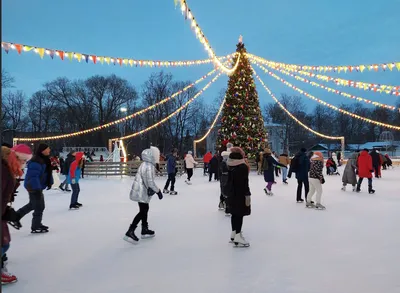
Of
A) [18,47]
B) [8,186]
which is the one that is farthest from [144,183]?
[18,47]

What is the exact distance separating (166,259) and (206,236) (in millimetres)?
1363

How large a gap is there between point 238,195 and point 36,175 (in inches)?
132

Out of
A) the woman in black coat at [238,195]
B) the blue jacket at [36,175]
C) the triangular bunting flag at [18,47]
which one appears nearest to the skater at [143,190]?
the woman in black coat at [238,195]

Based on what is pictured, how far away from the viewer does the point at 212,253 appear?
4949mm

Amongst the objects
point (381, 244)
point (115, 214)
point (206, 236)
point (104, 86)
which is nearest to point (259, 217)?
point (206, 236)

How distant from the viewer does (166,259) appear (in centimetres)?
471

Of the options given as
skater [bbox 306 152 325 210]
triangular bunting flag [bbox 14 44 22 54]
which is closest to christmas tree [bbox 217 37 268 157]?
skater [bbox 306 152 325 210]

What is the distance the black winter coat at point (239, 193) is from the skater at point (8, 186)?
275 centimetres

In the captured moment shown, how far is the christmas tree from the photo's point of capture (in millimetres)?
22016

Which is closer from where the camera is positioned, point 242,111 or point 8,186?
point 8,186

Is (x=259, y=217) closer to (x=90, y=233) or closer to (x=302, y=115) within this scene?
(x=90, y=233)

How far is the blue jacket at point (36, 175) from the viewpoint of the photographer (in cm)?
595

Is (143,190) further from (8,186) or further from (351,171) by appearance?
(351,171)

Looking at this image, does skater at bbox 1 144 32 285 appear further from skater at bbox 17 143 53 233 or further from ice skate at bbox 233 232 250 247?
ice skate at bbox 233 232 250 247
